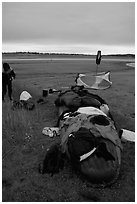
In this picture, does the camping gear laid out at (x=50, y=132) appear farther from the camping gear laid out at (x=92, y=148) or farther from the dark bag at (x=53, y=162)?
the dark bag at (x=53, y=162)

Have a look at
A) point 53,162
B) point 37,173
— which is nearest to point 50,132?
point 53,162

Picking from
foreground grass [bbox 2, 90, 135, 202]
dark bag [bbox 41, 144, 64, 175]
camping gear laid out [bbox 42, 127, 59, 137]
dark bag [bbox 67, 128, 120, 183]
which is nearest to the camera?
foreground grass [bbox 2, 90, 135, 202]

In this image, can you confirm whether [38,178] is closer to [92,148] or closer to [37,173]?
[37,173]

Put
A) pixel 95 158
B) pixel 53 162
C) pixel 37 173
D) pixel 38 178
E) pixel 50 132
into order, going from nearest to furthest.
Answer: pixel 95 158 → pixel 38 178 → pixel 37 173 → pixel 53 162 → pixel 50 132

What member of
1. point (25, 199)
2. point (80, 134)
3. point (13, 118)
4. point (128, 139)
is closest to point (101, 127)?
point (80, 134)

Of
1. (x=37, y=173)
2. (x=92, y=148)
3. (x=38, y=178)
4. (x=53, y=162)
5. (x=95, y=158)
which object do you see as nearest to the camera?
(x=95, y=158)

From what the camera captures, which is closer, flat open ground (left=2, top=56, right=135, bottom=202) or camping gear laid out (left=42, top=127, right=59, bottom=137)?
flat open ground (left=2, top=56, right=135, bottom=202)

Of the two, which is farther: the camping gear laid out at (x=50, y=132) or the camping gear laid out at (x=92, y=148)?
the camping gear laid out at (x=50, y=132)

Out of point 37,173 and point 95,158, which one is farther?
point 37,173

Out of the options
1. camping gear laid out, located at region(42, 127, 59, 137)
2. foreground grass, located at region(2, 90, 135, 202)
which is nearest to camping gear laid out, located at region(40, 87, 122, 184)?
foreground grass, located at region(2, 90, 135, 202)

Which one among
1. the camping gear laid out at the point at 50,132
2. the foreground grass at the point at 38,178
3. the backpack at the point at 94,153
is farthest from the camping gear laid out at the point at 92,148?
the camping gear laid out at the point at 50,132

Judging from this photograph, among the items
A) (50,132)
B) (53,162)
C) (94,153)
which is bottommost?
(53,162)

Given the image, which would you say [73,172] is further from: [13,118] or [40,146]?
[13,118]

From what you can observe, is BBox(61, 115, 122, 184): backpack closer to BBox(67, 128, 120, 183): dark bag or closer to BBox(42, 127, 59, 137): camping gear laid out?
BBox(67, 128, 120, 183): dark bag
